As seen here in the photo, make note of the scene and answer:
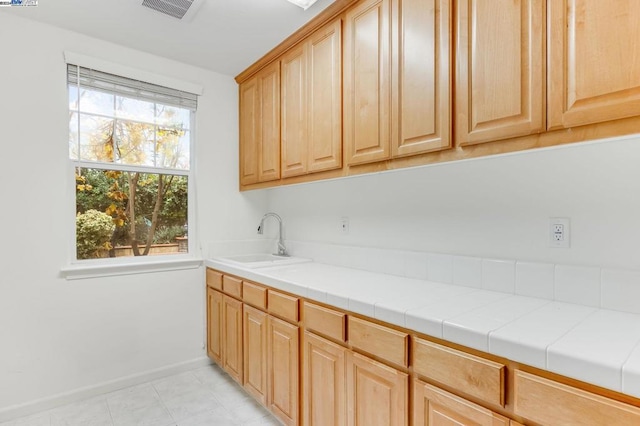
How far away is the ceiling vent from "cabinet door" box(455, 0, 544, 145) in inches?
57.5

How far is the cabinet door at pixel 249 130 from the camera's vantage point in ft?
8.81

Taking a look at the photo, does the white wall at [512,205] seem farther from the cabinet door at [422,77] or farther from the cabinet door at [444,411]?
the cabinet door at [444,411]

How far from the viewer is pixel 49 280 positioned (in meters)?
2.18

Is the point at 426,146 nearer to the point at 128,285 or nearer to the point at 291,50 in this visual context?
the point at 291,50

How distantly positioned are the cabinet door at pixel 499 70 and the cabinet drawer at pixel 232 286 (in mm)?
1641

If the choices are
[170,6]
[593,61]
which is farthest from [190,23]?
[593,61]

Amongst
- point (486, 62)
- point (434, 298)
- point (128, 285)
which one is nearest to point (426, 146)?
point (486, 62)

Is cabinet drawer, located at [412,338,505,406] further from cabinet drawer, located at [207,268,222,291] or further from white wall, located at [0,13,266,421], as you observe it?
white wall, located at [0,13,266,421]

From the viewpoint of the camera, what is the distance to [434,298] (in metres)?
1.43

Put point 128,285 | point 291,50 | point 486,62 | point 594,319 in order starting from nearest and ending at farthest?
point 594,319 < point 486,62 < point 291,50 < point 128,285

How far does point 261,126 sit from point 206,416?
203 cm

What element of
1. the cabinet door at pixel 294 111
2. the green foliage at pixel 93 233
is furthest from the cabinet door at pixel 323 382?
the green foliage at pixel 93 233

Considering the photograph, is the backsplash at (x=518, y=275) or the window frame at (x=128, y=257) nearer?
the backsplash at (x=518, y=275)

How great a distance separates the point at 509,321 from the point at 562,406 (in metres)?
0.29
